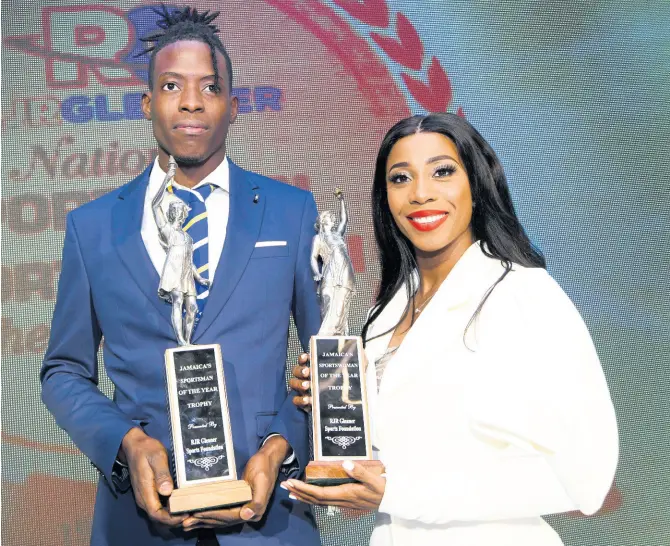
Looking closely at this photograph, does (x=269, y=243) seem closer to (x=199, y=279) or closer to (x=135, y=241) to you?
(x=199, y=279)

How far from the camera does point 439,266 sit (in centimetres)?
256

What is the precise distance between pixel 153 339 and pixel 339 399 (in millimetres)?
512

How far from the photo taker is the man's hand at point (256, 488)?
7.02 ft

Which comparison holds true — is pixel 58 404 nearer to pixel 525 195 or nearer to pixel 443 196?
pixel 443 196

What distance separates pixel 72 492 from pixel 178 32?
1760mm

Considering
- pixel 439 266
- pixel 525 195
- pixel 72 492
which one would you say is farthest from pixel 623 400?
pixel 72 492

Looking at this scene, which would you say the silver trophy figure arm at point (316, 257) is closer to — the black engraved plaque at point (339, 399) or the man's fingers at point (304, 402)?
the black engraved plaque at point (339, 399)

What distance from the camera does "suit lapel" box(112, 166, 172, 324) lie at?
2383mm

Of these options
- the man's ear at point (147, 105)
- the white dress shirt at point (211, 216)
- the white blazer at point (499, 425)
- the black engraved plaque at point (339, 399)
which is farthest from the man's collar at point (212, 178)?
the white blazer at point (499, 425)

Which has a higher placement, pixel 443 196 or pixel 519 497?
pixel 443 196

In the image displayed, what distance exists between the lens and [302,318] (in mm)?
2545

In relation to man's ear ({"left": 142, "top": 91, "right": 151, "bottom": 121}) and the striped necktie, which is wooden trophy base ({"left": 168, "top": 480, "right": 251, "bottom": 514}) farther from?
man's ear ({"left": 142, "top": 91, "right": 151, "bottom": 121})

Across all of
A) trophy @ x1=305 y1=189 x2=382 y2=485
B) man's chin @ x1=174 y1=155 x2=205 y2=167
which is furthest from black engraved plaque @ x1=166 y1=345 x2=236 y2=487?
man's chin @ x1=174 y1=155 x2=205 y2=167

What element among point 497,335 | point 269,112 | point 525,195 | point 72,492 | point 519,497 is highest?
point 269,112
